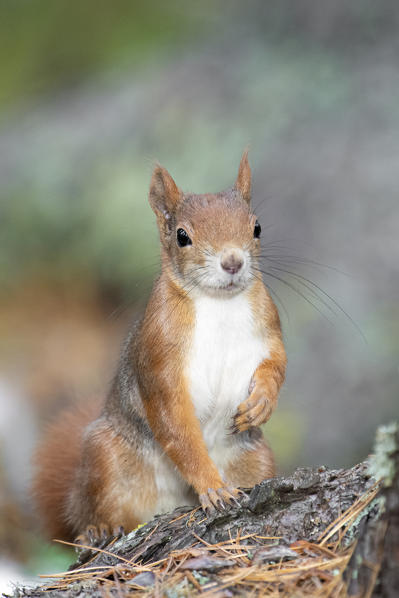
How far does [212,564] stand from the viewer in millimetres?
1684

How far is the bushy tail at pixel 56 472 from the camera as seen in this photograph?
292cm

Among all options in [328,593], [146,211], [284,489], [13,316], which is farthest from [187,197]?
[13,316]

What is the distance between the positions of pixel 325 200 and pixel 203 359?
8.67 ft

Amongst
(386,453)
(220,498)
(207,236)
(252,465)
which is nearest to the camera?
(386,453)

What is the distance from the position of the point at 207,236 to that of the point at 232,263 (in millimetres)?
143

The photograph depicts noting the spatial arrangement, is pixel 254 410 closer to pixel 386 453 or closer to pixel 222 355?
pixel 222 355

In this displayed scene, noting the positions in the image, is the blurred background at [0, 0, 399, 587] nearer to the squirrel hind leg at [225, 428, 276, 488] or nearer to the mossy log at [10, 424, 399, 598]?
the squirrel hind leg at [225, 428, 276, 488]

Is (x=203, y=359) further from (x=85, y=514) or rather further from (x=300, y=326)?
(x=300, y=326)

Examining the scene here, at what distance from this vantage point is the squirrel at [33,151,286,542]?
2.15 m

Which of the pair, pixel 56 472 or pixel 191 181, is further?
pixel 191 181

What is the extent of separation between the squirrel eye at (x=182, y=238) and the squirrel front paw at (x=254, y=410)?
1.50 feet

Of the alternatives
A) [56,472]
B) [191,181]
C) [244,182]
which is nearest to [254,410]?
[244,182]

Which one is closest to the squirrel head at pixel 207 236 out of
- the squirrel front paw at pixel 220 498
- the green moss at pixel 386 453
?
the squirrel front paw at pixel 220 498

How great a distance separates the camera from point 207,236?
7.02ft
